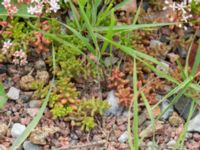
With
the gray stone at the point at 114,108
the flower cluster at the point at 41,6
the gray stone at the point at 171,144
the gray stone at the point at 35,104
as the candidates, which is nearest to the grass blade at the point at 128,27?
the flower cluster at the point at 41,6

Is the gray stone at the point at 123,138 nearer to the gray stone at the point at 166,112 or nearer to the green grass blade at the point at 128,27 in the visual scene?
the gray stone at the point at 166,112

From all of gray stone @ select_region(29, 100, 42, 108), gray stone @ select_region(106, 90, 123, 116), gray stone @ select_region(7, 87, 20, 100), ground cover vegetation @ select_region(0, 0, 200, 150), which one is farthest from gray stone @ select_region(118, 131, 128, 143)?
gray stone @ select_region(7, 87, 20, 100)

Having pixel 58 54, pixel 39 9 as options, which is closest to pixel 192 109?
pixel 58 54

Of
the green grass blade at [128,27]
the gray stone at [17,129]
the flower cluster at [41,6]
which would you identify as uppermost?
the flower cluster at [41,6]

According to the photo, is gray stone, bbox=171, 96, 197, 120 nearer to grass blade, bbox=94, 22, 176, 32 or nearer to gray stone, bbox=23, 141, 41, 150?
grass blade, bbox=94, 22, 176, 32

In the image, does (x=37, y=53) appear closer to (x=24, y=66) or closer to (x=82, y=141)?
(x=24, y=66)

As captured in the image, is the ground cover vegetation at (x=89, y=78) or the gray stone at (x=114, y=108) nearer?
the ground cover vegetation at (x=89, y=78)

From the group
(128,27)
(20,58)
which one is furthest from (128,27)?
(20,58)
